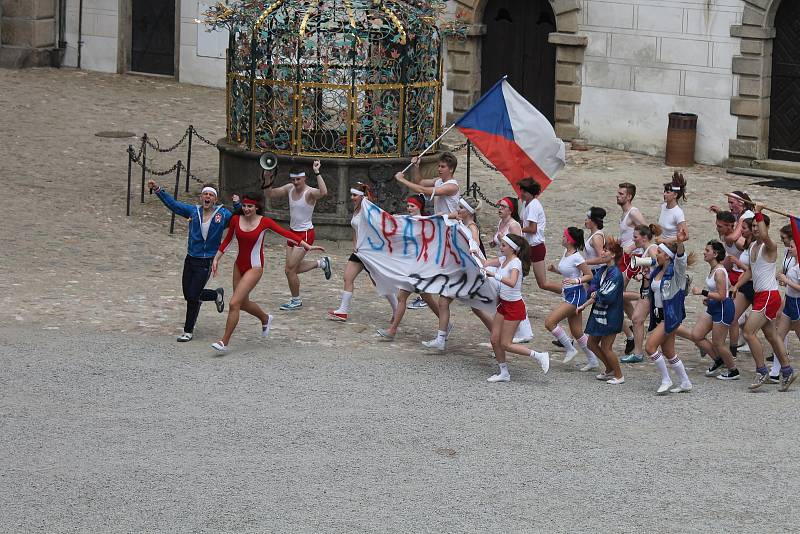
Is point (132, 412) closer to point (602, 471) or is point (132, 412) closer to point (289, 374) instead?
point (289, 374)

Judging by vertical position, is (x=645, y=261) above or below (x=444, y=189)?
below

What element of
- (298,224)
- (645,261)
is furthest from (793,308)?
(298,224)

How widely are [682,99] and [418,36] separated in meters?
7.10

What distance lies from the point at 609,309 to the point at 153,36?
19010 mm

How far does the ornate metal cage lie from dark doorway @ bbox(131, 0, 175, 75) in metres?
11.1

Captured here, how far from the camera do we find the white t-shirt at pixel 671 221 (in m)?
15.4

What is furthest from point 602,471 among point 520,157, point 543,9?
point 543,9

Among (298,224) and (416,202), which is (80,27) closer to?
(298,224)

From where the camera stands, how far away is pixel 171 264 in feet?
57.4

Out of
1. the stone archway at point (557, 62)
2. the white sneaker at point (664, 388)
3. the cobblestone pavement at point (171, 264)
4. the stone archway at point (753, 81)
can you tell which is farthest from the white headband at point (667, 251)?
the stone archway at point (557, 62)

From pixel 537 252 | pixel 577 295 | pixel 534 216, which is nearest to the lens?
pixel 577 295

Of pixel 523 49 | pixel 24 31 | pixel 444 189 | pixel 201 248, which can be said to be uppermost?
pixel 24 31

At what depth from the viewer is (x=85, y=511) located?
33.0 ft

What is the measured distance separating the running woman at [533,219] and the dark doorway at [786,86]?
382 inches
